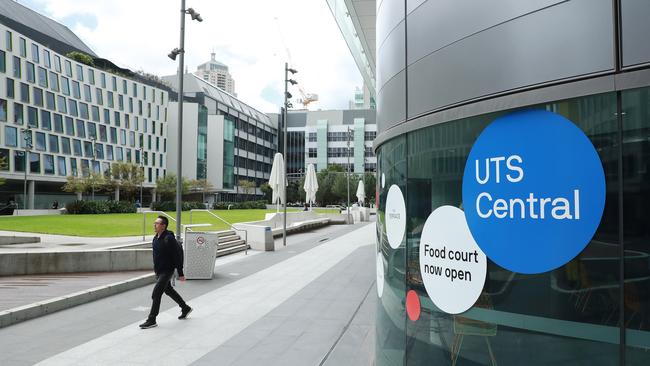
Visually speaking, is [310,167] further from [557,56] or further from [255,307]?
[557,56]

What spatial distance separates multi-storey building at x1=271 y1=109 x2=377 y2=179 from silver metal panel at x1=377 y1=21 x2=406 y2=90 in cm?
10086

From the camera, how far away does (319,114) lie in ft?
396

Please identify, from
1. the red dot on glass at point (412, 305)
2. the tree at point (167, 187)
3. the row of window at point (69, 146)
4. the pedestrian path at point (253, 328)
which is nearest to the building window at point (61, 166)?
the row of window at point (69, 146)

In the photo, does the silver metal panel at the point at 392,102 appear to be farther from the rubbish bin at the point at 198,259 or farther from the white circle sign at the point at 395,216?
the rubbish bin at the point at 198,259

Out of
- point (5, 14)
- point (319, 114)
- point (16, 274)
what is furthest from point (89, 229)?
point (319, 114)

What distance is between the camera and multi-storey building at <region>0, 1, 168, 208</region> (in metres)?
54.5

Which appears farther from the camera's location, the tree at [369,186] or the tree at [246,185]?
the tree at [246,185]

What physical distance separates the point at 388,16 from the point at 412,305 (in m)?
3.22

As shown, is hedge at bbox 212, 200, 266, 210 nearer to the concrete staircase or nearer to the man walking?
the concrete staircase

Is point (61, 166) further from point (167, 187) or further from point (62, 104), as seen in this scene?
point (167, 187)

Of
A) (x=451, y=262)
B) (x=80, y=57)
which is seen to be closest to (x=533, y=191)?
(x=451, y=262)

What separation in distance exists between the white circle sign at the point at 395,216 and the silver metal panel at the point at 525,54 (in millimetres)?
1011

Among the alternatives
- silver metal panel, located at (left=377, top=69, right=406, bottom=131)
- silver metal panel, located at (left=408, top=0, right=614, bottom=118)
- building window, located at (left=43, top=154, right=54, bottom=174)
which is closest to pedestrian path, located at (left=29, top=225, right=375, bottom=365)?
silver metal panel, located at (left=377, top=69, right=406, bottom=131)

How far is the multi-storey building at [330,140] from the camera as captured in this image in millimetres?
109375
